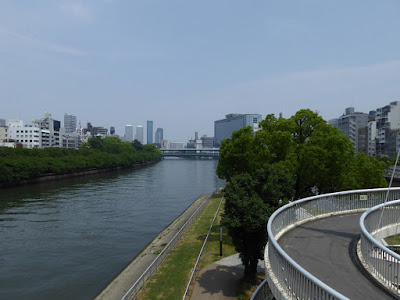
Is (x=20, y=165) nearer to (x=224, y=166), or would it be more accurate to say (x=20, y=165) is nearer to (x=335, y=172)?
(x=224, y=166)

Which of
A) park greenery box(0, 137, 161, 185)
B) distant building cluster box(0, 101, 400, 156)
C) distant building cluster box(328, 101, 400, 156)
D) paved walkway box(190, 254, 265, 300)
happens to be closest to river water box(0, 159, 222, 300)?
paved walkway box(190, 254, 265, 300)

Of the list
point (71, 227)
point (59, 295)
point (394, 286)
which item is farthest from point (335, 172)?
point (71, 227)

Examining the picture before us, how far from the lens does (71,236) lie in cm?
2988

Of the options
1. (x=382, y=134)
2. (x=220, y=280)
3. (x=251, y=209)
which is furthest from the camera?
(x=382, y=134)

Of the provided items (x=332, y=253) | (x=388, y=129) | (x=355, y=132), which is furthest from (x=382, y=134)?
(x=332, y=253)

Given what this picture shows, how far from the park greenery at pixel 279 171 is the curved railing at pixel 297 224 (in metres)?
1.86

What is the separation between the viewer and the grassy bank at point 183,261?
54.3 feet

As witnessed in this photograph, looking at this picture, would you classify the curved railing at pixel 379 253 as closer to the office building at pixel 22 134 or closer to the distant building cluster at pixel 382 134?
the distant building cluster at pixel 382 134

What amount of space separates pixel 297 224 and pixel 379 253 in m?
5.48

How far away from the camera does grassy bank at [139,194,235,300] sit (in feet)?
54.3

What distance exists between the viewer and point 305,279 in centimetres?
747

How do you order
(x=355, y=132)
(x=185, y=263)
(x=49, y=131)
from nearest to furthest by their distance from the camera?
(x=185, y=263), (x=355, y=132), (x=49, y=131)

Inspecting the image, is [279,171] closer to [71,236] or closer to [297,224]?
[297,224]

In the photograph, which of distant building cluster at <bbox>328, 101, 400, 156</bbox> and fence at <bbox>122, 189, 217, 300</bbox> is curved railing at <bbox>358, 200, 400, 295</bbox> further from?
distant building cluster at <bbox>328, 101, 400, 156</bbox>
